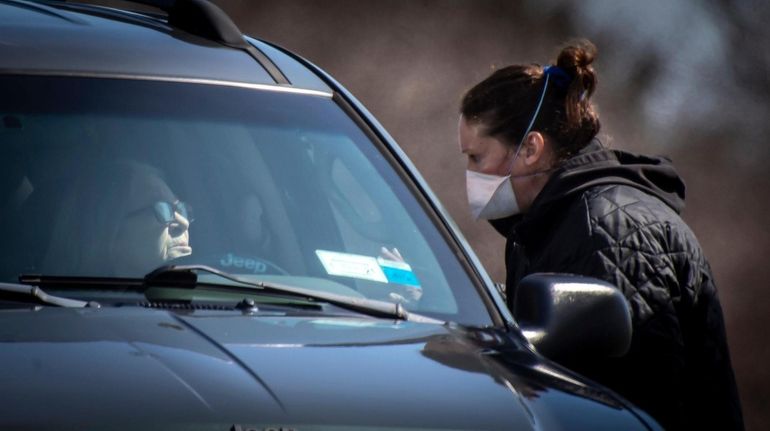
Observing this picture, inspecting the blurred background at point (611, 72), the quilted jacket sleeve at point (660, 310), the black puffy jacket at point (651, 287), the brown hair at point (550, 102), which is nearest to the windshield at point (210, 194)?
the black puffy jacket at point (651, 287)

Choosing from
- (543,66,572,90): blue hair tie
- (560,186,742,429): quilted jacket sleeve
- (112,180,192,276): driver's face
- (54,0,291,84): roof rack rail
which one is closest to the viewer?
(112,180,192,276): driver's face

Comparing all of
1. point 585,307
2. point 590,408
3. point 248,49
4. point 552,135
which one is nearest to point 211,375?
point 590,408

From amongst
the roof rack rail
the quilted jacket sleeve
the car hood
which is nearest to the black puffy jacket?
the quilted jacket sleeve

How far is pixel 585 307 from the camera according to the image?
3727 mm

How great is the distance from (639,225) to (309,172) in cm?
114

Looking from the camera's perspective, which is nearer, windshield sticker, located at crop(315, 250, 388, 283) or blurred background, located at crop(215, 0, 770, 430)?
windshield sticker, located at crop(315, 250, 388, 283)

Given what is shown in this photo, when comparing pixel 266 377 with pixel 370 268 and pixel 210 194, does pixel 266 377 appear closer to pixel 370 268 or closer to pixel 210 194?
pixel 370 268

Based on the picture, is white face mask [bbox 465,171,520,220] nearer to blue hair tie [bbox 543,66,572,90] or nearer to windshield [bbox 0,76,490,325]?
blue hair tie [bbox 543,66,572,90]

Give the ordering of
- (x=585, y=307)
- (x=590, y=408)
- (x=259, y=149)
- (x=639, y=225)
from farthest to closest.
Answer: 1. (x=639, y=225)
2. (x=259, y=149)
3. (x=585, y=307)
4. (x=590, y=408)

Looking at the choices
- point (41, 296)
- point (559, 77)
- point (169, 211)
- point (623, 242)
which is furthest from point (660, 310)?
point (41, 296)

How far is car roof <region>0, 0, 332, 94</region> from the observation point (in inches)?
157

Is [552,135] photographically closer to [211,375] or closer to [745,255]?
[211,375]

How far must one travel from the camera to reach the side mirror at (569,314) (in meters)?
3.72

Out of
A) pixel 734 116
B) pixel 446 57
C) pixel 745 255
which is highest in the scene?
→ pixel 446 57
